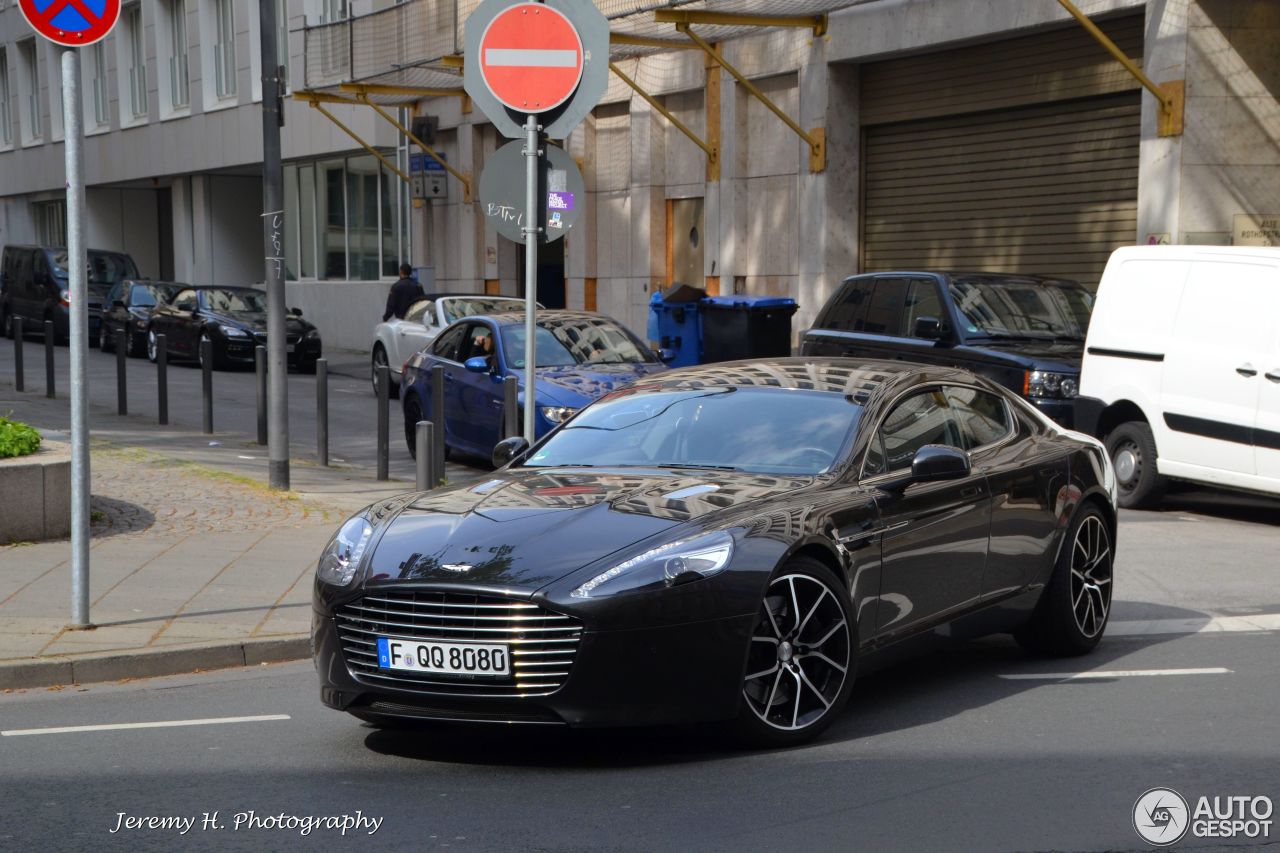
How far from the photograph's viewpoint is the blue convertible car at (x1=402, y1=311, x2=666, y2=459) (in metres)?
14.7

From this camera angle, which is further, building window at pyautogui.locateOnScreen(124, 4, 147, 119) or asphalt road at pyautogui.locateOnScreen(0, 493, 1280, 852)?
building window at pyautogui.locateOnScreen(124, 4, 147, 119)

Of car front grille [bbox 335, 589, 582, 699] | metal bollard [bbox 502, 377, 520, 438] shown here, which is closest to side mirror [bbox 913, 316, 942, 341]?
metal bollard [bbox 502, 377, 520, 438]

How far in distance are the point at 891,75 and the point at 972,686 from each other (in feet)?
54.9

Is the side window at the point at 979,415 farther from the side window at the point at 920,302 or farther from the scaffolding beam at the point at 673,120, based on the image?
the scaffolding beam at the point at 673,120

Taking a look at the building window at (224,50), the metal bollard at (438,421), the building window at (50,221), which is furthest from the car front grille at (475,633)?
the building window at (50,221)

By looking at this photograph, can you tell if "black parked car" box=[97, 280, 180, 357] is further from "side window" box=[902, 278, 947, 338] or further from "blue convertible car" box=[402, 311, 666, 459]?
"side window" box=[902, 278, 947, 338]

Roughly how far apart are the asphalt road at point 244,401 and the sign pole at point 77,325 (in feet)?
23.5

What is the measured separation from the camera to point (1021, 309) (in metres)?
15.2

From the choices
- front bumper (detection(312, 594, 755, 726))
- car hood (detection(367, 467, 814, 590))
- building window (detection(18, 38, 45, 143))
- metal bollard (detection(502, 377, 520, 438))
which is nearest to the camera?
front bumper (detection(312, 594, 755, 726))

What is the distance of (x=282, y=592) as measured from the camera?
29.7 feet

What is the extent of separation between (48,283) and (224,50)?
386 inches

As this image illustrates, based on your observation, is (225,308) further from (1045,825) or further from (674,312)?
(1045,825)

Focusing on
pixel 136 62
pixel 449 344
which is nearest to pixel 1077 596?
pixel 449 344

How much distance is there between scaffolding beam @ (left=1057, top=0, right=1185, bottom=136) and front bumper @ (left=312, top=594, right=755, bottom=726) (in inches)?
518
